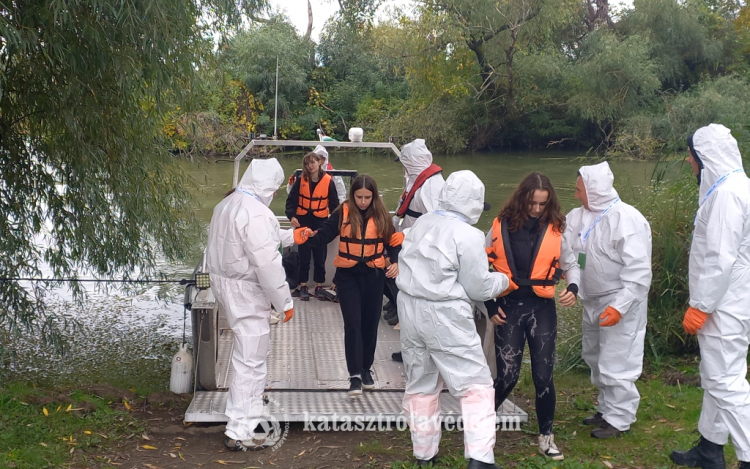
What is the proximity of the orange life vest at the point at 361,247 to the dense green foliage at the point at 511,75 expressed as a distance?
18249 mm

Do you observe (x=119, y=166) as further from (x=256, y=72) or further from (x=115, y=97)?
(x=256, y=72)

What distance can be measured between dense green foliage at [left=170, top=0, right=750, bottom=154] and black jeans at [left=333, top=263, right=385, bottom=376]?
18.2m

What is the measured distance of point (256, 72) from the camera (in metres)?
30.5

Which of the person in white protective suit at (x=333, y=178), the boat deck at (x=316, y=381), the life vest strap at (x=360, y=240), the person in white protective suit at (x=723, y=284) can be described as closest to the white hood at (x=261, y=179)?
the life vest strap at (x=360, y=240)

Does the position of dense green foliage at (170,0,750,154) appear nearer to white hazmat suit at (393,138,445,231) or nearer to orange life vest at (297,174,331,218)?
orange life vest at (297,174,331,218)

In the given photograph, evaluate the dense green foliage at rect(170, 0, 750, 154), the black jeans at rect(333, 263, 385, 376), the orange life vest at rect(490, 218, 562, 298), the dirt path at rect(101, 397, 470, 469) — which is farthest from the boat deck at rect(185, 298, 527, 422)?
the dense green foliage at rect(170, 0, 750, 154)

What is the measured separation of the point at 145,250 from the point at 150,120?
1.31 meters

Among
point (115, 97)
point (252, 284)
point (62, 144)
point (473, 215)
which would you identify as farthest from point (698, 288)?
point (62, 144)

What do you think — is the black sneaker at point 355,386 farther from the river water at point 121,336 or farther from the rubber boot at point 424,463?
the river water at point 121,336

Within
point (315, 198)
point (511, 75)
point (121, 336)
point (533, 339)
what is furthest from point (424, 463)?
point (511, 75)

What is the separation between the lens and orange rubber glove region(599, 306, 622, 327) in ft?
13.6

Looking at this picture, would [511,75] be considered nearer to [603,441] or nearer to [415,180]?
[415,180]

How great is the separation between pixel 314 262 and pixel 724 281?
167 inches

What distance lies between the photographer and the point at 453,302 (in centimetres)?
370
